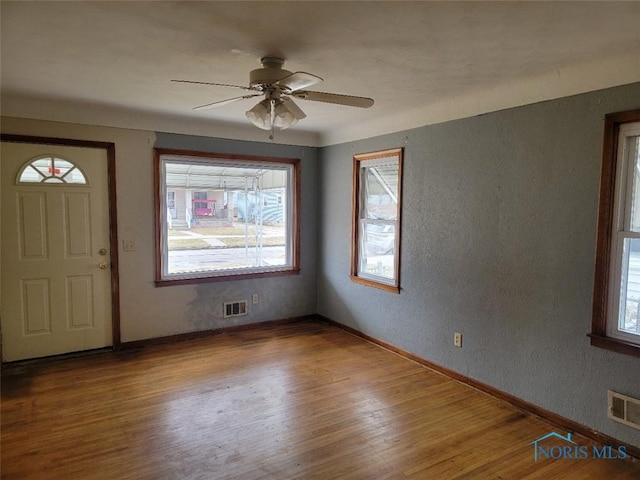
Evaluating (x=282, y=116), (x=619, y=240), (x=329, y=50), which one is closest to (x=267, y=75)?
(x=282, y=116)

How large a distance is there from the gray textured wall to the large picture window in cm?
148

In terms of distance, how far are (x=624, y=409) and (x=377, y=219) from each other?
258 cm

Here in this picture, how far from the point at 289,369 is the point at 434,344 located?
1301 millimetres

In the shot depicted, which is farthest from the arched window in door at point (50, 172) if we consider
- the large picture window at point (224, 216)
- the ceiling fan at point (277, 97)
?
the ceiling fan at point (277, 97)

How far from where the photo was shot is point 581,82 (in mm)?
2645

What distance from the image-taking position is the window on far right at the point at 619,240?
8.12 ft

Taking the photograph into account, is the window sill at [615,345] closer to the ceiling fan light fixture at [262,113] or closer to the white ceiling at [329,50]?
the white ceiling at [329,50]

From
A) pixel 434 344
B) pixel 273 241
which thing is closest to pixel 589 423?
A: pixel 434 344

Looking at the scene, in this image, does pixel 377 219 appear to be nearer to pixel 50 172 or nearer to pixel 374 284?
pixel 374 284

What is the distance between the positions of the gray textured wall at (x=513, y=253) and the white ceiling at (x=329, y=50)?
0.81 ft

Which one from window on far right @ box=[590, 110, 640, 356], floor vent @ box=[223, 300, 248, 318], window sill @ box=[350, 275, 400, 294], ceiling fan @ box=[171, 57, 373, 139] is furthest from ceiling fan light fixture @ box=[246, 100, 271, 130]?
floor vent @ box=[223, 300, 248, 318]

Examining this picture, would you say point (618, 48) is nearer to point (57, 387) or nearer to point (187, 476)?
point (187, 476)

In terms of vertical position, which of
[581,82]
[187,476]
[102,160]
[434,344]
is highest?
[581,82]

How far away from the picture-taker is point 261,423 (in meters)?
2.80
